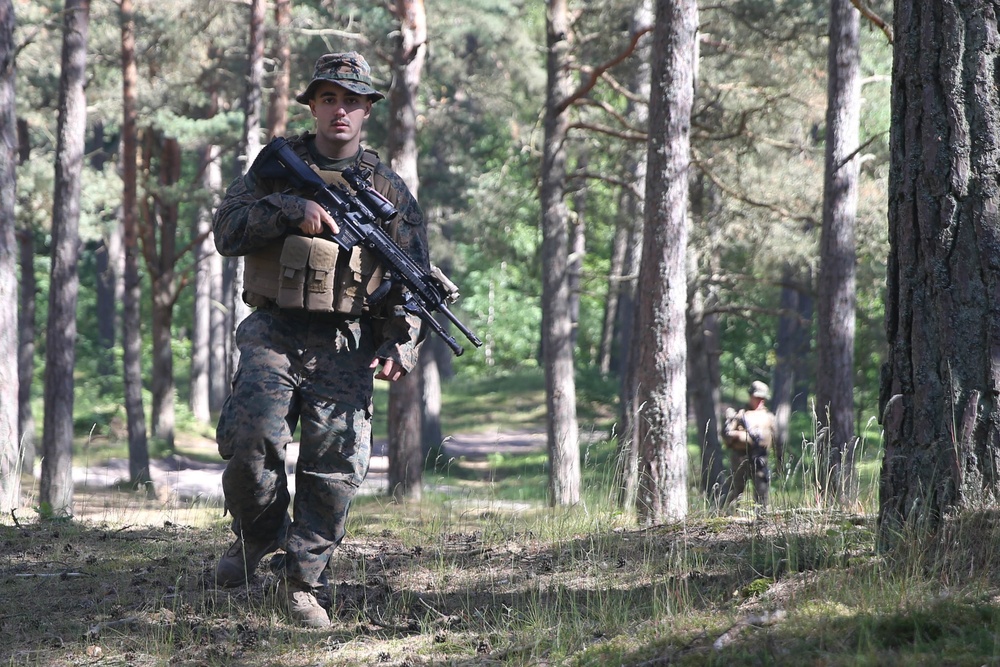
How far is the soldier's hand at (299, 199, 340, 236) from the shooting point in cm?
441

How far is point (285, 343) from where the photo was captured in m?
4.59

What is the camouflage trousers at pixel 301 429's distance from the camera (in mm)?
4465

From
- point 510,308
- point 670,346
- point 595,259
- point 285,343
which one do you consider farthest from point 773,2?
point 510,308

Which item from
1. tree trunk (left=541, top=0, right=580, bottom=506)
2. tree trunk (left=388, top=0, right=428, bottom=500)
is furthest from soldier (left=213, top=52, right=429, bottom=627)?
tree trunk (left=541, top=0, right=580, bottom=506)

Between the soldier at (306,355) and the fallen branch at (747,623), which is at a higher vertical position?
the soldier at (306,355)

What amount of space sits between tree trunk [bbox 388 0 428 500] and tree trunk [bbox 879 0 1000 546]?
1020 cm

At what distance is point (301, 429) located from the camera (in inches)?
180

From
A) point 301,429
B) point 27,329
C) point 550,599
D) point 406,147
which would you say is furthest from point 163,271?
point 550,599

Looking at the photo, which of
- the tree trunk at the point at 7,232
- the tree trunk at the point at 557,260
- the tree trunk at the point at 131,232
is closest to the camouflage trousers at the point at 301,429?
the tree trunk at the point at 7,232

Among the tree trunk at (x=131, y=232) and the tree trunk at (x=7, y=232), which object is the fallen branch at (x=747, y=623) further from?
the tree trunk at (x=131, y=232)

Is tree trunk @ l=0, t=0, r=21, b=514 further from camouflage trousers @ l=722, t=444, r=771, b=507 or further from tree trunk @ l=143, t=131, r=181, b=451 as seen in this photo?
tree trunk @ l=143, t=131, r=181, b=451

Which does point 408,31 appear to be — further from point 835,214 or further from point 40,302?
point 40,302

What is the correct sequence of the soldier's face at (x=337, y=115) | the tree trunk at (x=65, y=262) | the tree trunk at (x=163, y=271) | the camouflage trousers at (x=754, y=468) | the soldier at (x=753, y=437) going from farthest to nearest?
the tree trunk at (x=163, y=271) → the tree trunk at (x=65, y=262) → the soldier at (x=753, y=437) → the camouflage trousers at (x=754, y=468) → the soldier's face at (x=337, y=115)

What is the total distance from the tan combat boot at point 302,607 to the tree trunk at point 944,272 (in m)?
2.37
